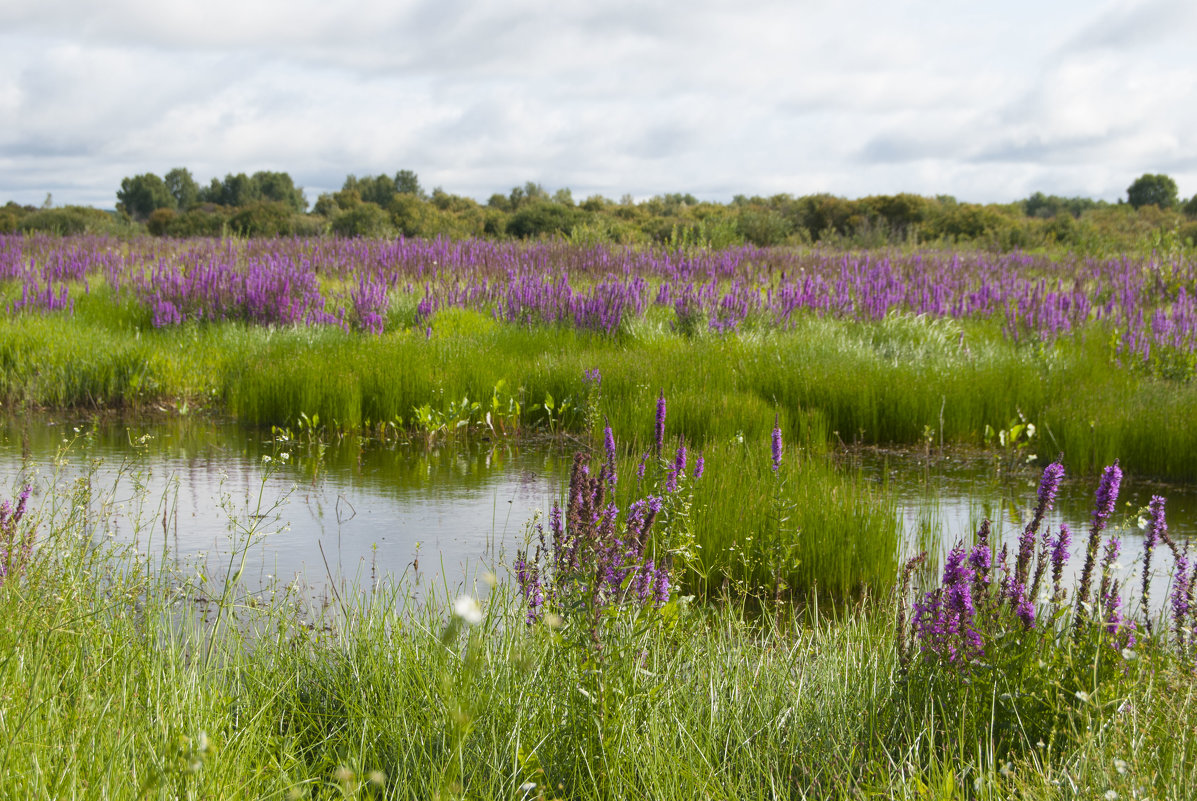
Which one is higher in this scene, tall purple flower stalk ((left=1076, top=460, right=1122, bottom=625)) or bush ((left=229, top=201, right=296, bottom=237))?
bush ((left=229, top=201, right=296, bottom=237))

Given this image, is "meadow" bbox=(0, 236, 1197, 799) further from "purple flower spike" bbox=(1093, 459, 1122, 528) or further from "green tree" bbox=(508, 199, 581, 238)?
"green tree" bbox=(508, 199, 581, 238)

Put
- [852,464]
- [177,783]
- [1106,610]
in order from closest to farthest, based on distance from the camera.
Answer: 1. [177,783]
2. [1106,610]
3. [852,464]

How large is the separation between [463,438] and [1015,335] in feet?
21.3

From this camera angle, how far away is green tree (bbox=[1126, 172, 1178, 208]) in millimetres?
67750

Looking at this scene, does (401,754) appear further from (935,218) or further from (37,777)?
(935,218)

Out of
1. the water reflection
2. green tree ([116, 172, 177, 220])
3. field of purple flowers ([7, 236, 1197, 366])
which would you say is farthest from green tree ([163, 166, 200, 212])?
the water reflection

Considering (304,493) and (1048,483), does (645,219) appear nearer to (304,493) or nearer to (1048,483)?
(304,493)

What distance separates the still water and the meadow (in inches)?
8.3

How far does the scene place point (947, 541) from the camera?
5.03 m

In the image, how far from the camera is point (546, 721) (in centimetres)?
247

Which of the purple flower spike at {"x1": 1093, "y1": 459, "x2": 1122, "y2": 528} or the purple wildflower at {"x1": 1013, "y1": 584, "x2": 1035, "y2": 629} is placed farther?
the purple flower spike at {"x1": 1093, "y1": 459, "x2": 1122, "y2": 528}

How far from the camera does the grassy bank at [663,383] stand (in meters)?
7.26

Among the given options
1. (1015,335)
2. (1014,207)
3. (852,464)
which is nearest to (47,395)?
(852,464)

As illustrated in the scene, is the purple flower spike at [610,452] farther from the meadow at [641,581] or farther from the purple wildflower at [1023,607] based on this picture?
the purple wildflower at [1023,607]
